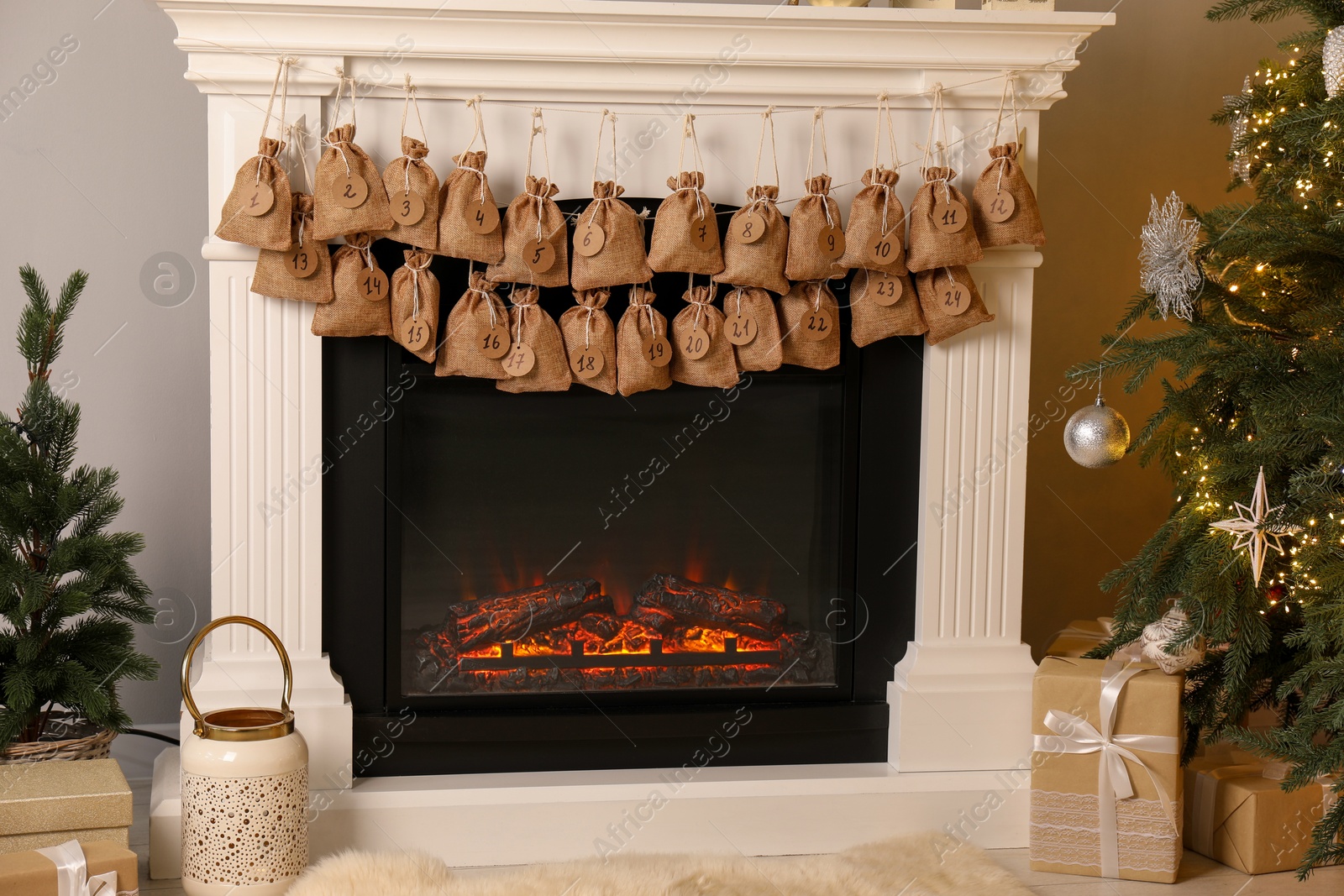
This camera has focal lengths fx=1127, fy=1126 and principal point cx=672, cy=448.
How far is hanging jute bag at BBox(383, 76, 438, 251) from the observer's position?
83.7 inches

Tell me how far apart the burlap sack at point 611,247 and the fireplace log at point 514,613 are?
0.66 meters

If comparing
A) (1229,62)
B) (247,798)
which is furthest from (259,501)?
(1229,62)

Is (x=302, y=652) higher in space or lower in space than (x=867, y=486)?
lower

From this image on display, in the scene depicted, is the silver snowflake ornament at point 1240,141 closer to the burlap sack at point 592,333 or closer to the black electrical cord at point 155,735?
the burlap sack at point 592,333

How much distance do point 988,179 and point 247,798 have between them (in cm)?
184

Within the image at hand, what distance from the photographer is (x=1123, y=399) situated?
3.09m

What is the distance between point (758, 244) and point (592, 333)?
1.22ft

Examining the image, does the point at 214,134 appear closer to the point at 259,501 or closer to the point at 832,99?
the point at 259,501

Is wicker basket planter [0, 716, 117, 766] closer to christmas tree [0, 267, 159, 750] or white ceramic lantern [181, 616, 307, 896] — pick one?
christmas tree [0, 267, 159, 750]

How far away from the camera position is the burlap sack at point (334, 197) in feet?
6.89

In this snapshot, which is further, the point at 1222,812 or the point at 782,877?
the point at 1222,812

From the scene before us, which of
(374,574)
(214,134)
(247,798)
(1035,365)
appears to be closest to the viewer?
(247,798)

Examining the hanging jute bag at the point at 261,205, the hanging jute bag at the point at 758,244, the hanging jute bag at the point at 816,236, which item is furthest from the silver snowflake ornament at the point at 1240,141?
the hanging jute bag at the point at 261,205

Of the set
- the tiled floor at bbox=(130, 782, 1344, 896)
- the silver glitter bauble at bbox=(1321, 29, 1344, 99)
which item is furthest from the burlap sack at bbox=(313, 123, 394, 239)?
the silver glitter bauble at bbox=(1321, 29, 1344, 99)
